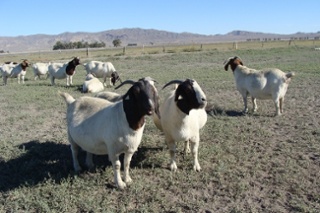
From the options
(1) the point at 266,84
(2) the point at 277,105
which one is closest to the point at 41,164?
(1) the point at 266,84

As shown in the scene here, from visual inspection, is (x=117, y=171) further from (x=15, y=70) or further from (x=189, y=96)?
(x=15, y=70)

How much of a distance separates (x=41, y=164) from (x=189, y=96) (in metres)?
3.54

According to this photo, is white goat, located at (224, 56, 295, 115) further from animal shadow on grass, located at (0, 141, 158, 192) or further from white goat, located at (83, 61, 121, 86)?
white goat, located at (83, 61, 121, 86)

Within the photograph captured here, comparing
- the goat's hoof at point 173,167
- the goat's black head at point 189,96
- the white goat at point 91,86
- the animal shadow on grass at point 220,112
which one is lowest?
the goat's hoof at point 173,167

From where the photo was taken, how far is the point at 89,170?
7.01m

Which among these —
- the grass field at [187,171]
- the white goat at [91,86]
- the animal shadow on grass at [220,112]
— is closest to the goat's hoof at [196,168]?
the grass field at [187,171]

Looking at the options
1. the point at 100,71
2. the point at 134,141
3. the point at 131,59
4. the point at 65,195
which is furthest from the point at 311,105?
the point at 131,59

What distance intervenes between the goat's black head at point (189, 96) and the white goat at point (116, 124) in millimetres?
661

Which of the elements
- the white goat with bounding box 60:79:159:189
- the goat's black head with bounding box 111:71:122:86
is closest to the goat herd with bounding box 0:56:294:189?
the white goat with bounding box 60:79:159:189

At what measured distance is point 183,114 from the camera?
6.54 m

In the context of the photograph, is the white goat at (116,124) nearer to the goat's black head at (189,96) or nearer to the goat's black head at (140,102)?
the goat's black head at (140,102)

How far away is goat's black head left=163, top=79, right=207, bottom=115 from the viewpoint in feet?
19.8

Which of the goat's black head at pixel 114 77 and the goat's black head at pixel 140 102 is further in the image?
the goat's black head at pixel 114 77

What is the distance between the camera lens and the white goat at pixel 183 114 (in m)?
6.12
